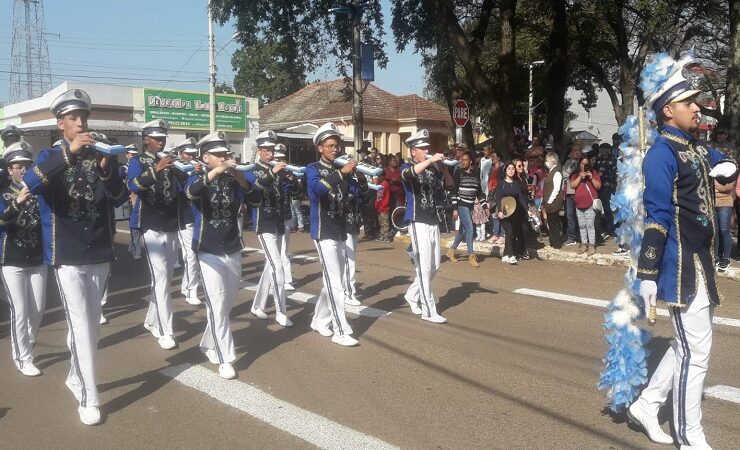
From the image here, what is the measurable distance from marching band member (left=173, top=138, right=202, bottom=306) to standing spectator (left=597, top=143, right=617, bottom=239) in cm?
805

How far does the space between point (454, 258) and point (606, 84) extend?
752 inches

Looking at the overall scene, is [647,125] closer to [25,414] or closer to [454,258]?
[25,414]

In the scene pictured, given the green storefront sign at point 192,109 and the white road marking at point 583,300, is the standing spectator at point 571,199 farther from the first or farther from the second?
the green storefront sign at point 192,109

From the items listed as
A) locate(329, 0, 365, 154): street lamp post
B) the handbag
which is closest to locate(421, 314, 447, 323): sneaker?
the handbag

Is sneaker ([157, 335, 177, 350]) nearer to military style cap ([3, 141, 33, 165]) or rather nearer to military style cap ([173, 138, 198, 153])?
military style cap ([173, 138, 198, 153])

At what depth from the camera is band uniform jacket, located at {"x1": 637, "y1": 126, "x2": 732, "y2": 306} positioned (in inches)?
169

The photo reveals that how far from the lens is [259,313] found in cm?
859

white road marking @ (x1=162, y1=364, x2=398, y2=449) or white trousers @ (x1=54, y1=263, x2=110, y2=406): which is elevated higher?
white trousers @ (x1=54, y1=263, x2=110, y2=406)

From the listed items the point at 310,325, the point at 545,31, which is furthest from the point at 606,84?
the point at 310,325

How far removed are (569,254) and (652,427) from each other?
8.31m

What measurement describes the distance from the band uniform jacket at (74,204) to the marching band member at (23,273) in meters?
1.41

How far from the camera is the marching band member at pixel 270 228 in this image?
8.19 metres

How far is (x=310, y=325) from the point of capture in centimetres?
818

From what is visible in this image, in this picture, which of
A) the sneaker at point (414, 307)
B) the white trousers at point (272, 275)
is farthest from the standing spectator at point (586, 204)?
the white trousers at point (272, 275)
